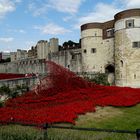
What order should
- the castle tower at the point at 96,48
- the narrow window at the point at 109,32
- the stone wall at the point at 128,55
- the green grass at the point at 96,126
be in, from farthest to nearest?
the castle tower at the point at 96,48 → the narrow window at the point at 109,32 → the stone wall at the point at 128,55 → the green grass at the point at 96,126

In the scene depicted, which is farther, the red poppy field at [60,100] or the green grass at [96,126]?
the red poppy field at [60,100]

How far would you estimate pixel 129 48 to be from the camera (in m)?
32.5

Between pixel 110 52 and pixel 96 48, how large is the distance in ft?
6.36

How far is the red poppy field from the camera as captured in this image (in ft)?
46.7

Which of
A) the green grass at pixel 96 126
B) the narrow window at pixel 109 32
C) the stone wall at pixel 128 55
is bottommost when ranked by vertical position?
the green grass at pixel 96 126

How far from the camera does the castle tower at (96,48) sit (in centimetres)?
3947

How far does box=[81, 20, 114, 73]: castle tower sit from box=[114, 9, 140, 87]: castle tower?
610 centimetres

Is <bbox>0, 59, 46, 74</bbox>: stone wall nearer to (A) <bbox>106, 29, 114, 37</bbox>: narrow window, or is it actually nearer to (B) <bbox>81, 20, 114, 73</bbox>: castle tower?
(B) <bbox>81, 20, 114, 73</bbox>: castle tower

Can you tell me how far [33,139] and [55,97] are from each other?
9909 millimetres

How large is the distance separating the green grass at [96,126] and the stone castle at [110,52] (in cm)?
1330

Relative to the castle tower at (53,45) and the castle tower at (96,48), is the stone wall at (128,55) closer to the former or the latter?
the castle tower at (96,48)

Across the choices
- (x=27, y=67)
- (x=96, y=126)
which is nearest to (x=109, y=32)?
(x=27, y=67)

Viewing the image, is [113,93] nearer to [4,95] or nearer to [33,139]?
[4,95]

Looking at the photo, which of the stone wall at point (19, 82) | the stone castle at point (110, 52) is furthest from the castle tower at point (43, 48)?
the stone wall at point (19, 82)
